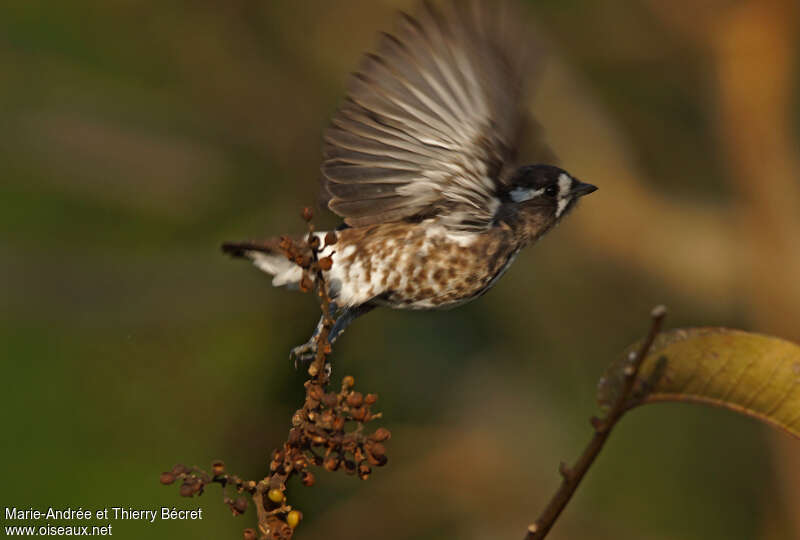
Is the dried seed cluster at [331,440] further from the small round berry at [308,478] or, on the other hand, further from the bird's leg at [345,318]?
the bird's leg at [345,318]

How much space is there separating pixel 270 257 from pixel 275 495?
1.42 metres

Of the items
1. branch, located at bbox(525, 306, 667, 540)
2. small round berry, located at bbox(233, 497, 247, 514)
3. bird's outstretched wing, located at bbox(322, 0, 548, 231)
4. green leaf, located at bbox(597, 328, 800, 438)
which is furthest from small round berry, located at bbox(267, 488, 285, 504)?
bird's outstretched wing, located at bbox(322, 0, 548, 231)

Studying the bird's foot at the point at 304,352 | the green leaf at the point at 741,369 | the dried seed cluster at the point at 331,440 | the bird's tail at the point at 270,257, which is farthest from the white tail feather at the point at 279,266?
the green leaf at the point at 741,369

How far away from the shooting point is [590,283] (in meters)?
6.80

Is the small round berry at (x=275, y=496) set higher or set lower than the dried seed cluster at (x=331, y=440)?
lower

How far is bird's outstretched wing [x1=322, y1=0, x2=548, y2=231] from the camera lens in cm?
266

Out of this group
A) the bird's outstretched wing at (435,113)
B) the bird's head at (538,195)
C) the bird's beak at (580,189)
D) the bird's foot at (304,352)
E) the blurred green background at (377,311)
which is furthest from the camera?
the blurred green background at (377,311)

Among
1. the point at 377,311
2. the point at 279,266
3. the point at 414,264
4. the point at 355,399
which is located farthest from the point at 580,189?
the point at 377,311

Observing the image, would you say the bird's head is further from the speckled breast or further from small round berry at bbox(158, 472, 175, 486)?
small round berry at bbox(158, 472, 175, 486)

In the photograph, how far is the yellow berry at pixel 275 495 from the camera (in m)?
1.89

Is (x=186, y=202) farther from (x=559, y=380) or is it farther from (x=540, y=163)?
(x=540, y=163)

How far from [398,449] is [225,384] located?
3.39ft

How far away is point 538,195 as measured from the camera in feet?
10.8

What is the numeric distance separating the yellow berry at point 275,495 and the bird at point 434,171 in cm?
57
